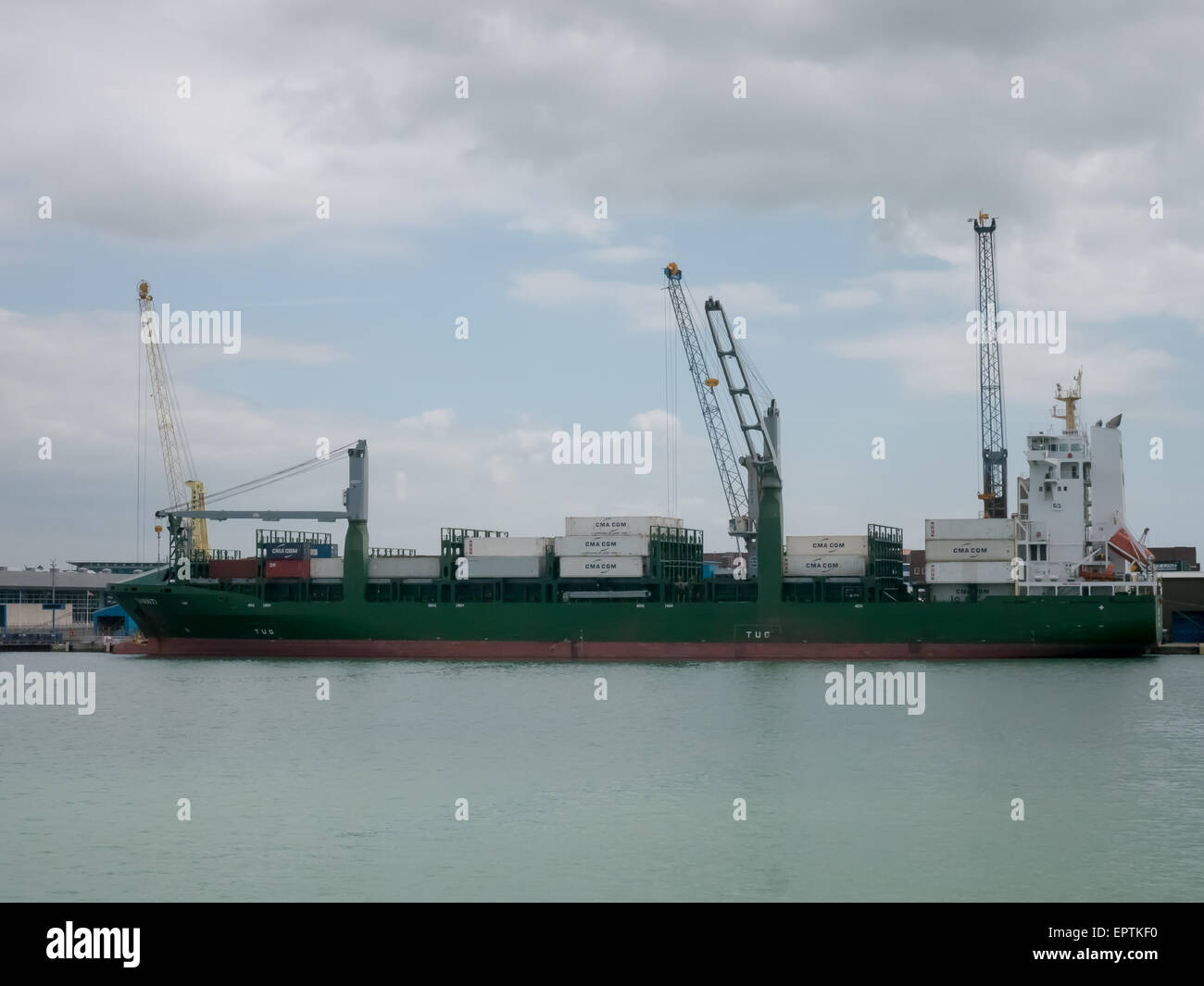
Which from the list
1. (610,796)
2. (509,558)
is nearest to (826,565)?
(509,558)

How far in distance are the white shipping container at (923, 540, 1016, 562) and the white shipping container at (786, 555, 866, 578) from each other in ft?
13.7

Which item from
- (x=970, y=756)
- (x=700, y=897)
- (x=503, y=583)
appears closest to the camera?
(x=700, y=897)

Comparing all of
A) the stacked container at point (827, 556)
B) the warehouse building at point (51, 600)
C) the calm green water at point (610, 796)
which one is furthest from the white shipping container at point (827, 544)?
the warehouse building at point (51, 600)

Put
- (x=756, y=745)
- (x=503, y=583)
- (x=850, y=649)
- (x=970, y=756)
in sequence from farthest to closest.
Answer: (x=503, y=583), (x=850, y=649), (x=756, y=745), (x=970, y=756)

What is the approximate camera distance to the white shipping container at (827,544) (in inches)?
2670

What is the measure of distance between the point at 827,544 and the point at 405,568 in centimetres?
2447

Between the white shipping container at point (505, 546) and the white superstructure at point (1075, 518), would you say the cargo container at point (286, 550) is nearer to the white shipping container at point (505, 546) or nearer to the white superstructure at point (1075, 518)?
the white shipping container at point (505, 546)

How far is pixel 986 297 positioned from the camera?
319 feet

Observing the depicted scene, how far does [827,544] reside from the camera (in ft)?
225

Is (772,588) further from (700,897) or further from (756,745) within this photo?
(700,897)

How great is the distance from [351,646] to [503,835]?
159ft

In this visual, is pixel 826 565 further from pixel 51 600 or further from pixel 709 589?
pixel 51 600
